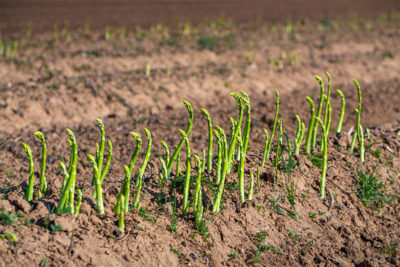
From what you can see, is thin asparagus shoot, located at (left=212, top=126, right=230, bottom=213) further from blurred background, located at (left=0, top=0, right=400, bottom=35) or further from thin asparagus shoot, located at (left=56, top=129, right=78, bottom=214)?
blurred background, located at (left=0, top=0, right=400, bottom=35)

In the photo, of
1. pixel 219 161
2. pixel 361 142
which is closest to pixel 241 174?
pixel 219 161

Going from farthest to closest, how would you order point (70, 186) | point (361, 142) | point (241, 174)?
point (361, 142), point (241, 174), point (70, 186)

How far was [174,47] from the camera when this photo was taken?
27.2 ft

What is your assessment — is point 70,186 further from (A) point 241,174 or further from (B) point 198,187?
(A) point 241,174

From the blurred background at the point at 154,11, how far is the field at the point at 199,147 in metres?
0.86

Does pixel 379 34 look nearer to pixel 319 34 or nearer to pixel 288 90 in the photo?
pixel 319 34

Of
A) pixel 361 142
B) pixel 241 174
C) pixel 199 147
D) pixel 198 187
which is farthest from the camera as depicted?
pixel 199 147

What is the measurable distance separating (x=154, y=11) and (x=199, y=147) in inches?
291

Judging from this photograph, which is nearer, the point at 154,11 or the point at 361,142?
the point at 361,142

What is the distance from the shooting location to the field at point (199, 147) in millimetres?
2977

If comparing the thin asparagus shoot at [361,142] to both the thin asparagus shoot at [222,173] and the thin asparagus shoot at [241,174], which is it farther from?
the thin asparagus shoot at [222,173]

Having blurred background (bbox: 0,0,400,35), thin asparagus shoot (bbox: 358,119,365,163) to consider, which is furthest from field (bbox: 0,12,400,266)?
blurred background (bbox: 0,0,400,35)

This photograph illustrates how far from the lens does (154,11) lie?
37.8 feet

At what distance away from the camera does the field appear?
298cm
